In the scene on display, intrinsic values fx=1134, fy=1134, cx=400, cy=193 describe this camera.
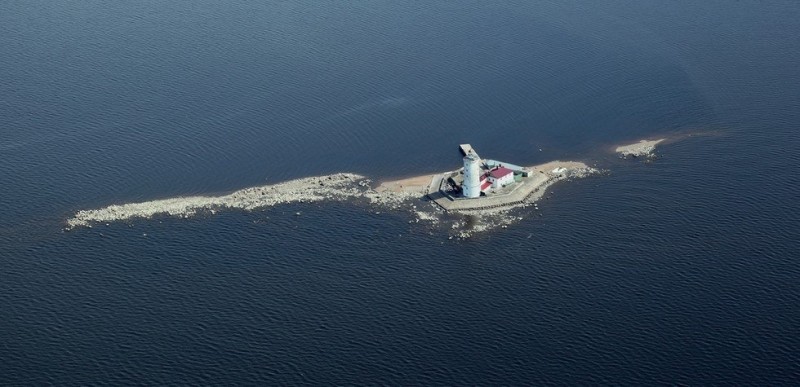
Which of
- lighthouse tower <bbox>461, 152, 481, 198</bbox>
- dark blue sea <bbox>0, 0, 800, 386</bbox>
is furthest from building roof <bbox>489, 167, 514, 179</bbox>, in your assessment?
dark blue sea <bbox>0, 0, 800, 386</bbox>

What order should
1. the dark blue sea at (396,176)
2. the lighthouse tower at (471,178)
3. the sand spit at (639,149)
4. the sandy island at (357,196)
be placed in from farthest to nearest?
the sand spit at (639,149), the sandy island at (357,196), the lighthouse tower at (471,178), the dark blue sea at (396,176)

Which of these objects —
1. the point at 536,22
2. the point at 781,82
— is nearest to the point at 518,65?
the point at 536,22

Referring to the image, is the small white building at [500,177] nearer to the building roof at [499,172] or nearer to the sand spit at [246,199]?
the building roof at [499,172]

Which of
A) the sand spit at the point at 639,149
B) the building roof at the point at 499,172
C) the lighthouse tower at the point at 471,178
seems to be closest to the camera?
the lighthouse tower at the point at 471,178

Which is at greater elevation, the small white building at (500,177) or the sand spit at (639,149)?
the sand spit at (639,149)

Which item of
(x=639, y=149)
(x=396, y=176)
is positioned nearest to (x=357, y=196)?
(x=396, y=176)

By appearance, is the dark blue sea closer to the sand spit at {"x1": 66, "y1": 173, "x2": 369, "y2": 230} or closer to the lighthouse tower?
the sand spit at {"x1": 66, "y1": 173, "x2": 369, "y2": 230}

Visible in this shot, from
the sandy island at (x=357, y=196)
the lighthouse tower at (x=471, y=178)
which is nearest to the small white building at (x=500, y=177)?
the sandy island at (x=357, y=196)
